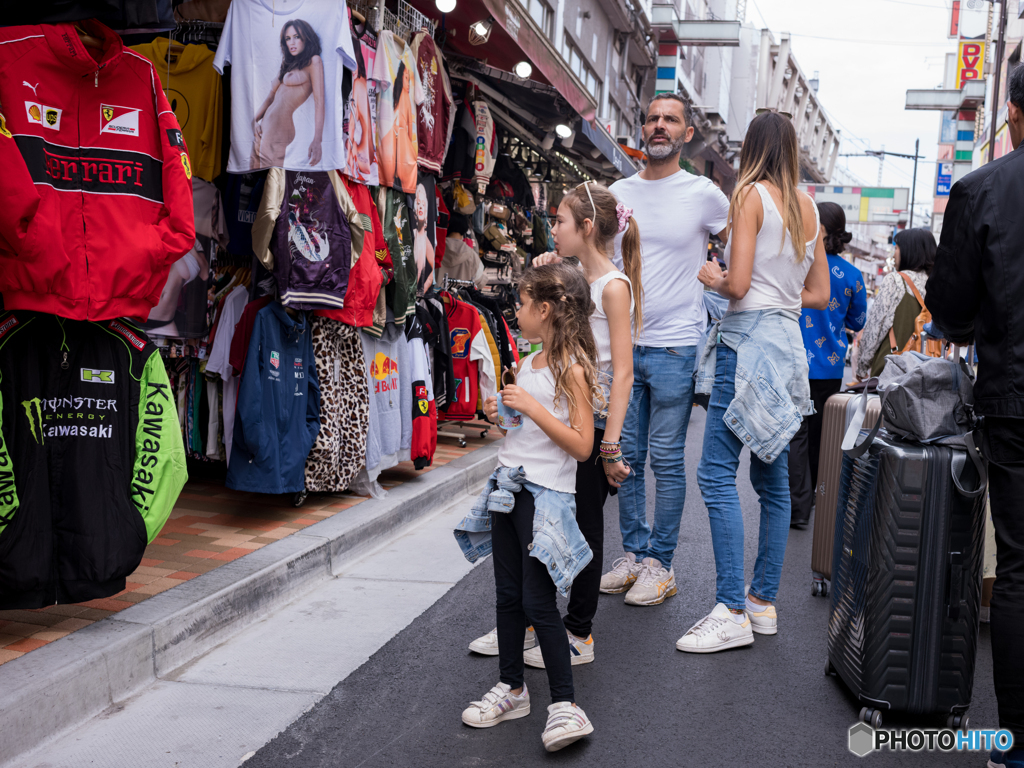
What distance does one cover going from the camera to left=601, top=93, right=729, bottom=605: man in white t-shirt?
390 cm

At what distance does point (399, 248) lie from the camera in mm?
5617

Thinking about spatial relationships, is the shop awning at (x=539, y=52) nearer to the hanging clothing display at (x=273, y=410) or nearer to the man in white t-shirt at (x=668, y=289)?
the man in white t-shirt at (x=668, y=289)

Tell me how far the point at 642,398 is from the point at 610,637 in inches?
41.6

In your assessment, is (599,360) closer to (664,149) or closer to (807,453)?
(664,149)

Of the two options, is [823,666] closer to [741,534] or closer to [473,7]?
[741,534]

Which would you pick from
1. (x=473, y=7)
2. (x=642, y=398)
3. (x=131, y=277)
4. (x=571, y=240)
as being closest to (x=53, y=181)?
(x=131, y=277)

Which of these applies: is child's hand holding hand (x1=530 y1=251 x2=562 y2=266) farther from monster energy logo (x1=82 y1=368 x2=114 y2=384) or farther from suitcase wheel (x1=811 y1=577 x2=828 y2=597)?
suitcase wheel (x1=811 y1=577 x2=828 y2=597)

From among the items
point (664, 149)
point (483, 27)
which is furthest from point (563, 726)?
point (483, 27)

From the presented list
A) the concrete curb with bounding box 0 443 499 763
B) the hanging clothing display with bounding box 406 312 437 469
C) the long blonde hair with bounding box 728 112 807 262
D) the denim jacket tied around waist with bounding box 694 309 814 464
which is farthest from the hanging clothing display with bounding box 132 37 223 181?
the denim jacket tied around waist with bounding box 694 309 814 464

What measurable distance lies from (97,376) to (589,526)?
1.87 meters

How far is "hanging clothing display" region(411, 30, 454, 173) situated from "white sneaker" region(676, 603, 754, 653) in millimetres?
3758

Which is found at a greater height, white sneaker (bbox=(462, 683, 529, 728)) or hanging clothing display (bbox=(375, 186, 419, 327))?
hanging clothing display (bbox=(375, 186, 419, 327))

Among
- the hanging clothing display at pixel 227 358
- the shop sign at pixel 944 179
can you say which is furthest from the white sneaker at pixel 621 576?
the shop sign at pixel 944 179

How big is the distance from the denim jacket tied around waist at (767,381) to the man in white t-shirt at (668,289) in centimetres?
24
